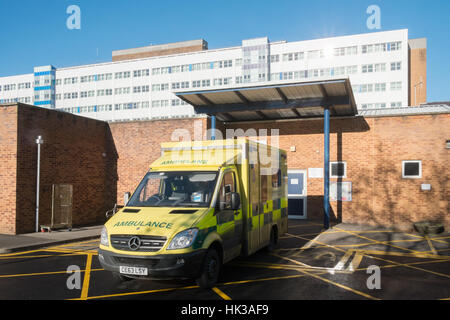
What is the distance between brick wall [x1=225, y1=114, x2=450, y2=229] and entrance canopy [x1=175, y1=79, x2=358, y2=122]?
1118 millimetres

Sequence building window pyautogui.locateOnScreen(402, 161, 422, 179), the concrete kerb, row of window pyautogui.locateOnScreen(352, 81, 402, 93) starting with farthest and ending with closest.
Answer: row of window pyautogui.locateOnScreen(352, 81, 402, 93), building window pyautogui.locateOnScreen(402, 161, 422, 179), the concrete kerb

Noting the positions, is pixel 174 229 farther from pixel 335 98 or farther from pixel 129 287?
pixel 335 98

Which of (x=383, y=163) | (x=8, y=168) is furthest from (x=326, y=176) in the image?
(x=8, y=168)

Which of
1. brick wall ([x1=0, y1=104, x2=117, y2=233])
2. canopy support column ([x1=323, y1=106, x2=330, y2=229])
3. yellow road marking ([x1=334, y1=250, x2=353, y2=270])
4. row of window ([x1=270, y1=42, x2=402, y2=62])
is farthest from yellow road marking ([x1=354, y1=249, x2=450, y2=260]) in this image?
row of window ([x1=270, y1=42, x2=402, y2=62])

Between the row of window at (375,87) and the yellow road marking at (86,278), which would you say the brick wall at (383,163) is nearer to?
the yellow road marking at (86,278)

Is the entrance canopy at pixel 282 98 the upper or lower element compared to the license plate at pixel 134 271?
upper

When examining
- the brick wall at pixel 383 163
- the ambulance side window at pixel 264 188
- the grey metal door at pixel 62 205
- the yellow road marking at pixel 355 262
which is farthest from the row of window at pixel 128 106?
the yellow road marking at pixel 355 262

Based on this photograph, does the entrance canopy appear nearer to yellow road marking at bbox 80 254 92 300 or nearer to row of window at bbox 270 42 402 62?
yellow road marking at bbox 80 254 92 300

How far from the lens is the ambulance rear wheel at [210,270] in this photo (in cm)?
659

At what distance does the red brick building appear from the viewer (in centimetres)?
1338

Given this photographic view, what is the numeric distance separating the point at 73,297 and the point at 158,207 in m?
2.06

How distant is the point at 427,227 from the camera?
46.3 ft

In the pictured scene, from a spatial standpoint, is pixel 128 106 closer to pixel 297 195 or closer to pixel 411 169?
pixel 297 195

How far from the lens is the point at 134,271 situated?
6.15 metres
